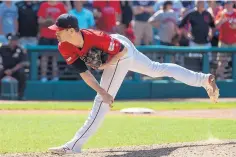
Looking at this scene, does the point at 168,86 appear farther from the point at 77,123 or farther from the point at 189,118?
the point at 77,123

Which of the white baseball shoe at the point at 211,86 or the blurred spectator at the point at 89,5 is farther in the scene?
the blurred spectator at the point at 89,5

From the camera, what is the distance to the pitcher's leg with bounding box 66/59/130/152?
7090 millimetres

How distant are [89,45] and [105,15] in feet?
30.9

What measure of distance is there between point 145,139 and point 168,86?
8.39 m

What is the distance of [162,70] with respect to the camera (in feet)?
25.0

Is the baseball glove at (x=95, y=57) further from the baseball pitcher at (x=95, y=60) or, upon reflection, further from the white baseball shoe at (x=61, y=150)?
the white baseball shoe at (x=61, y=150)

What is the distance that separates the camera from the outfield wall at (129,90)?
51.5 ft

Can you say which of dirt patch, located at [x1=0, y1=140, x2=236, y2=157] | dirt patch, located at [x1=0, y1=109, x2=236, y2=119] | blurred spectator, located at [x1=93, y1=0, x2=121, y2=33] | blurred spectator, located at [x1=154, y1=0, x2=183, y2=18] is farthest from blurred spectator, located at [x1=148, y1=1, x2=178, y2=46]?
dirt patch, located at [x1=0, y1=140, x2=236, y2=157]

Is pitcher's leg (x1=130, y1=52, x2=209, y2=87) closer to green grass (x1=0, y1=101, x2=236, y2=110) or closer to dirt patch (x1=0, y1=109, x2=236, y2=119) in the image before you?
dirt patch (x1=0, y1=109, x2=236, y2=119)

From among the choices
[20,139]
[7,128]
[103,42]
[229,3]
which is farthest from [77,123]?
[229,3]

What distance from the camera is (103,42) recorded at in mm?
6949

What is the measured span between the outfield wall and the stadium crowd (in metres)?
0.28

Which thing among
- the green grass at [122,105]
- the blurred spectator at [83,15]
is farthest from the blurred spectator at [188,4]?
the green grass at [122,105]

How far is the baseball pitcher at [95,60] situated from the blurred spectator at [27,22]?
8545 mm
